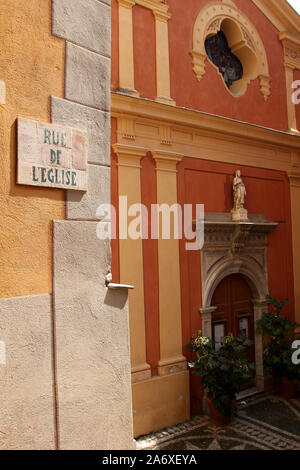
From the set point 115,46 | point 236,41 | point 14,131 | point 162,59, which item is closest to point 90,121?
point 14,131

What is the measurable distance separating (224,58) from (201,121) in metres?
2.12

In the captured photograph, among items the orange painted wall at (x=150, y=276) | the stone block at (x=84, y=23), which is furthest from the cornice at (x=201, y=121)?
the stone block at (x=84, y=23)

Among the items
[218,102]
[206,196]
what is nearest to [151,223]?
[206,196]

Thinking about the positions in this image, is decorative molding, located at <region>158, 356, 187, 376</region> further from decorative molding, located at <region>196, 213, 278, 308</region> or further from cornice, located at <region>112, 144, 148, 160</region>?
cornice, located at <region>112, 144, 148, 160</region>

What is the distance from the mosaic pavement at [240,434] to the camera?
6.21 metres

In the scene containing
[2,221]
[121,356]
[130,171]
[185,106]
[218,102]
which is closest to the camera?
[2,221]

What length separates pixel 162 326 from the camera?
6.90 m

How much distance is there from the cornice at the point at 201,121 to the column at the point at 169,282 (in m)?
0.63

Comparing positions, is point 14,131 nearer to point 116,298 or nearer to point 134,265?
point 116,298

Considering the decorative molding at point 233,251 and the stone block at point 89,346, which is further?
the decorative molding at point 233,251

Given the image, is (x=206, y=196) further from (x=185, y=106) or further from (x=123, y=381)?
(x=123, y=381)

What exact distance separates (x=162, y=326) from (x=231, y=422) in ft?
6.65

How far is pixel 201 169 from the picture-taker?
7.61 m

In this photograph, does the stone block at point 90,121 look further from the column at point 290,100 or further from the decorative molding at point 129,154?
the column at point 290,100
